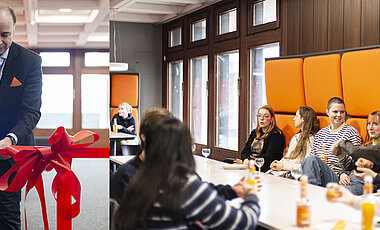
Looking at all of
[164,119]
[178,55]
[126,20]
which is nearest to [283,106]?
[164,119]

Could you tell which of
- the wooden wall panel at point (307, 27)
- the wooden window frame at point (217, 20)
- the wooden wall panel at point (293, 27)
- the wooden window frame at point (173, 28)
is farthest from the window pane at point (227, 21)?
the wooden wall panel at point (307, 27)

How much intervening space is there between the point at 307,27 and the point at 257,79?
5.10ft

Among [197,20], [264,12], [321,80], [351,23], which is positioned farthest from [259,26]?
[321,80]

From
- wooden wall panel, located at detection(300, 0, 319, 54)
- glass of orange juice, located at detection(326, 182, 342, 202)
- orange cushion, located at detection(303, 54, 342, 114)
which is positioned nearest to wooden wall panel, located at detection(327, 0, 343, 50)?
wooden wall panel, located at detection(300, 0, 319, 54)

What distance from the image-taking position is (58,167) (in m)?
1.06

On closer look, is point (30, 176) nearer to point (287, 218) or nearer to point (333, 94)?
point (287, 218)

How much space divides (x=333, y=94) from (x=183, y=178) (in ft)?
10.1

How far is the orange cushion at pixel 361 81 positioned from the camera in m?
3.48

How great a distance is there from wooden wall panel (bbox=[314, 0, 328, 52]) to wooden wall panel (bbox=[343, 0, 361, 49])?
1.03 feet

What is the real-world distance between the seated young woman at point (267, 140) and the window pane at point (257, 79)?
91.8 inches

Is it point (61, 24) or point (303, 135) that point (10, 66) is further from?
point (303, 135)

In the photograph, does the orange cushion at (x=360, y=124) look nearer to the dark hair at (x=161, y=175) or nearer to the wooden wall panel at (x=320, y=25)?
the wooden wall panel at (x=320, y=25)

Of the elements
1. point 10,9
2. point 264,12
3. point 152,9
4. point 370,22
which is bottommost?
point 10,9

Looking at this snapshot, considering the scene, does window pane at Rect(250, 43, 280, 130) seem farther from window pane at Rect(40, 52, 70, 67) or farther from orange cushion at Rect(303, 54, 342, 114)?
window pane at Rect(40, 52, 70, 67)
